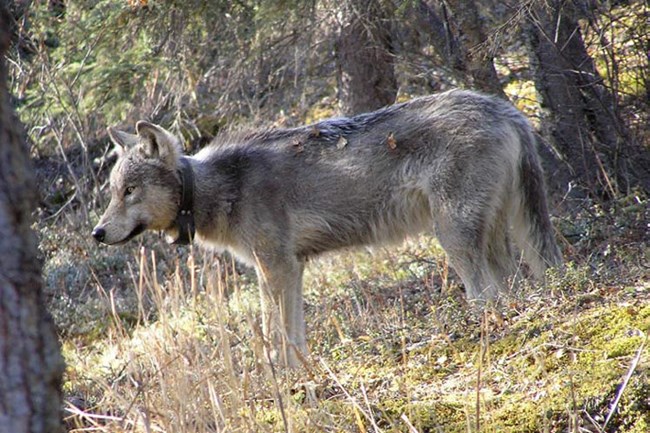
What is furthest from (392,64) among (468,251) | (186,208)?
(468,251)

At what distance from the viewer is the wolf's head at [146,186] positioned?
25.6 ft

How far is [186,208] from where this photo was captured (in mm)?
7895

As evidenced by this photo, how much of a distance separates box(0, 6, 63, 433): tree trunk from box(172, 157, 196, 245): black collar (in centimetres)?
535

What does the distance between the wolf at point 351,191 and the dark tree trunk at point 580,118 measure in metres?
2.48

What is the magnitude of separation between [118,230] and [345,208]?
2090mm

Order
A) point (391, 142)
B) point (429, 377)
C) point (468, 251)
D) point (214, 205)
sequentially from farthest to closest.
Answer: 1. point (214, 205)
2. point (391, 142)
3. point (468, 251)
4. point (429, 377)

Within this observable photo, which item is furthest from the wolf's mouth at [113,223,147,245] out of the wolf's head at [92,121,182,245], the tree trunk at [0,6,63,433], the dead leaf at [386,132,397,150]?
the tree trunk at [0,6,63,433]

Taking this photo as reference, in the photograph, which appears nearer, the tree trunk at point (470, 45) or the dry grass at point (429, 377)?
the dry grass at point (429, 377)

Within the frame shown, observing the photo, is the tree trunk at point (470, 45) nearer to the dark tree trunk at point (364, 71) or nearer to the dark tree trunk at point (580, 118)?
the dark tree trunk at point (580, 118)

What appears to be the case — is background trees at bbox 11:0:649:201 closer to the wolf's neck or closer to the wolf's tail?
the wolf's tail

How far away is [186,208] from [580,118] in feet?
15.5

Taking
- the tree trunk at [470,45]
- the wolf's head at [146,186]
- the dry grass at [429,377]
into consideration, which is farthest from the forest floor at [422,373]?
the tree trunk at [470,45]

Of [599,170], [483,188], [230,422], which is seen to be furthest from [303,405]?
[599,170]

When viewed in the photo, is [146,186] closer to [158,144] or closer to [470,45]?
[158,144]
